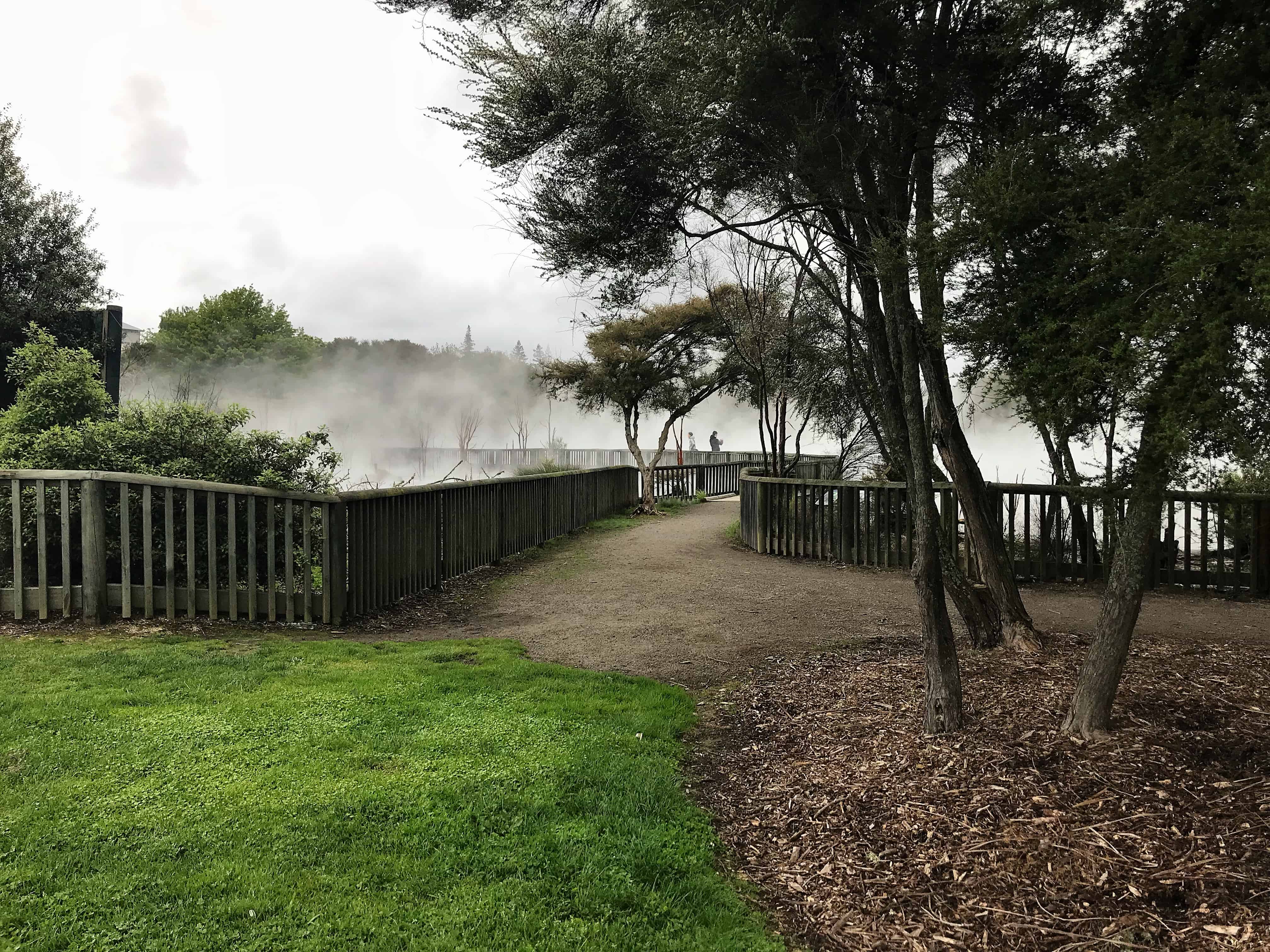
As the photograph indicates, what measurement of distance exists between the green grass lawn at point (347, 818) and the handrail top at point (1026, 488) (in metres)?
3.43

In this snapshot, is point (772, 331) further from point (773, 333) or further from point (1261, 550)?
point (1261, 550)

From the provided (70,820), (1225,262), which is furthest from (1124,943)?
(70,820)

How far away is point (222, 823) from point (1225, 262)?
12.9 feet

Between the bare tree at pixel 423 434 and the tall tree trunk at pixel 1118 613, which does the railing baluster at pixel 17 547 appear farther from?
the bare tree at pixel 423 434

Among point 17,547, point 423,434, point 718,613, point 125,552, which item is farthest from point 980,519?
point 423,434

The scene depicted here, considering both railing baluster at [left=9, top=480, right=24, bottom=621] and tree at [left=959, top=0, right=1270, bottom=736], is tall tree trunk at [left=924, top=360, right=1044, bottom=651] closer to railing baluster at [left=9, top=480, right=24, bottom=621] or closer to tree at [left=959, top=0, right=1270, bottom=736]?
tree at [left=959, top=0, right=1270, bottom=736]

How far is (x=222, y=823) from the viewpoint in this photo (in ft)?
9.53

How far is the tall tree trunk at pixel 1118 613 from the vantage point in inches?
131

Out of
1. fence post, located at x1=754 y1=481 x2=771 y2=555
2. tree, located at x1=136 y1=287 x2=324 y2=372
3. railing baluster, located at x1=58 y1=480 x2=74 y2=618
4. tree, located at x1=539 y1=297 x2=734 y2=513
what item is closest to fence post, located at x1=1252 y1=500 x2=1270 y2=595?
fence post, located at x1=754 y1=481 x2=771 y2=555

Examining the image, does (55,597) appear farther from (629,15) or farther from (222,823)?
(629,15)

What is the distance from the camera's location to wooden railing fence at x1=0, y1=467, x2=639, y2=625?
6160 millimetres

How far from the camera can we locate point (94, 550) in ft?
20.2

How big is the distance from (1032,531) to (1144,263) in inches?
308

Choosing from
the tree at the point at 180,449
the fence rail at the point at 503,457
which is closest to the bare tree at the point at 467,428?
the fence rail at the point at 503,457
